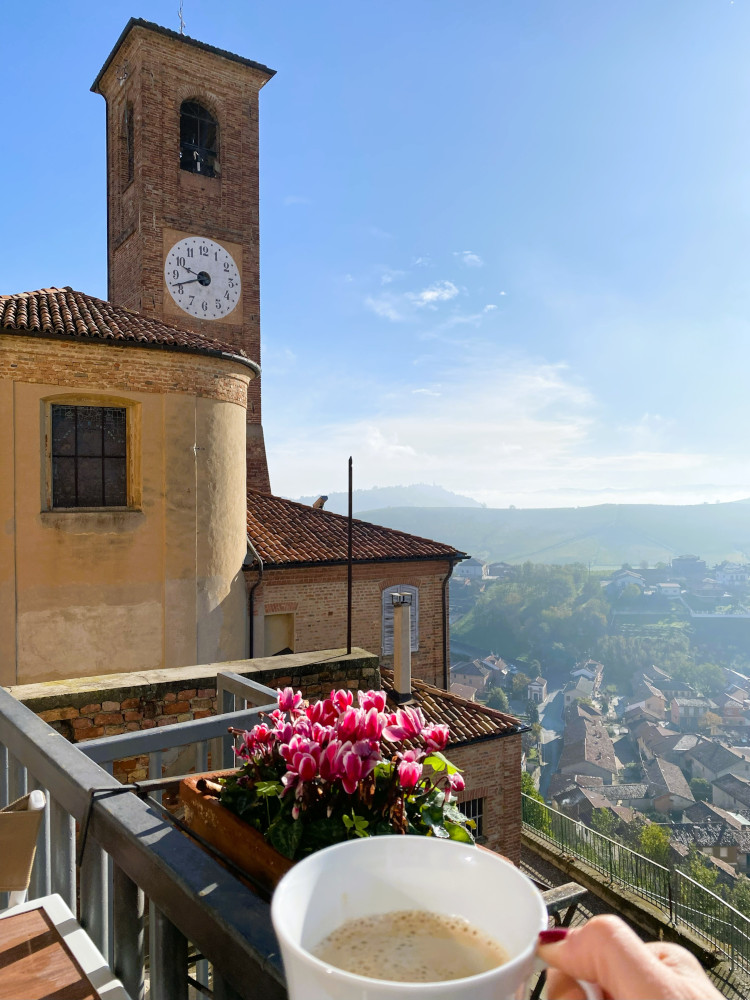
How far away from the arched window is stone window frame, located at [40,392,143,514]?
1108 centimetres

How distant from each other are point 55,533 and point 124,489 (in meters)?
1.33

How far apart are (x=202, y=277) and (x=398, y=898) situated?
2020 cm

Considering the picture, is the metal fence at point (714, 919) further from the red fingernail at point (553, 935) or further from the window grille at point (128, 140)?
the window grille at point (128, 140)

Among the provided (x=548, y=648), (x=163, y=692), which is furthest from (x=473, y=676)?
(x=163, y=692)

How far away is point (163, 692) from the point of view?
4.66 m

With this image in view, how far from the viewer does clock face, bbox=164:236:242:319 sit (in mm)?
18766

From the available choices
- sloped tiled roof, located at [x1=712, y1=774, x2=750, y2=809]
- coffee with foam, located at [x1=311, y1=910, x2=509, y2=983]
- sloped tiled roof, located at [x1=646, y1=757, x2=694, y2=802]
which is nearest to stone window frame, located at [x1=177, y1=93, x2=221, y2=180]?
coffee with foam, located at [x1=311, y1=910, x2=509, y2=983]

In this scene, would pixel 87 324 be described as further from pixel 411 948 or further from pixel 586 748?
pixel 586 748

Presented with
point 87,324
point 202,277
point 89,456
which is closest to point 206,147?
point 202,277

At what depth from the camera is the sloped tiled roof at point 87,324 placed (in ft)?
34.8

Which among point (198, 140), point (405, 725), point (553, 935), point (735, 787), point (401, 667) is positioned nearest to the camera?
point (553, 935)

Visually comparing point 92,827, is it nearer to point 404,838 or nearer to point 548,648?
point 404,838

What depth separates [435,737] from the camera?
4.60 feet

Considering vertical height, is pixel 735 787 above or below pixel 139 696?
below
